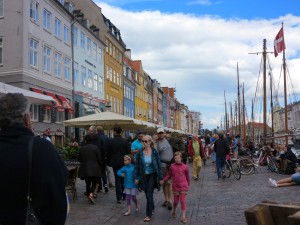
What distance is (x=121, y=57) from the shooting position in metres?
60.2

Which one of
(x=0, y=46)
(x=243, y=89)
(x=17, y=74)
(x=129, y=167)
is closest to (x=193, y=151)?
(x=129, y=167)

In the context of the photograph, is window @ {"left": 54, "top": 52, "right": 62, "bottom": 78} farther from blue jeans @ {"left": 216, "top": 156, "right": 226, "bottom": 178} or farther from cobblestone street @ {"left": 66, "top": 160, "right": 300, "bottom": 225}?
cobblestone street @ {"left": 66, "top": 160, "right": 300, "bottom": 225}

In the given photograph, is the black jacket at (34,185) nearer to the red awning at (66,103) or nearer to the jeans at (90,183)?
the jeans at (90,183)

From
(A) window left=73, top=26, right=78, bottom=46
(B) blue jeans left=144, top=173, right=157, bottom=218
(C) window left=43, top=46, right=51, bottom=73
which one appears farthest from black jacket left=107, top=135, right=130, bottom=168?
(A) window left=73, top=26, right=78, bottom=46

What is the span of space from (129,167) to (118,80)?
47831mm

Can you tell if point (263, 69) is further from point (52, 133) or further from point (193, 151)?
point (193, 151)

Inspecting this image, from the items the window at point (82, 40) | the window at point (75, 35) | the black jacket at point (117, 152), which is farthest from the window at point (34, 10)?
the black jacket at point (117, 152)

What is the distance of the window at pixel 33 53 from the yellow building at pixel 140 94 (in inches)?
1629

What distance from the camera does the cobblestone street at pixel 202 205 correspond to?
9.29 m

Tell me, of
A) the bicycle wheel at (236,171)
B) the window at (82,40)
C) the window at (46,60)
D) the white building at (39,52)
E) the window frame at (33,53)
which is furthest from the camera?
the window at (82,40)

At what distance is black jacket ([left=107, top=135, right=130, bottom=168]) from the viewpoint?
39.3ft

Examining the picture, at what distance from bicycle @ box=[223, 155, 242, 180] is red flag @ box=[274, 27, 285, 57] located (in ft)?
72.9

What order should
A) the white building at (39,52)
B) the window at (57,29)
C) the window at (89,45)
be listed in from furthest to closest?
the window at (89,45)
the window at (57,29)
the white building at (39,52)

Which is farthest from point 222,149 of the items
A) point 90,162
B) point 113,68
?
point 113,68
